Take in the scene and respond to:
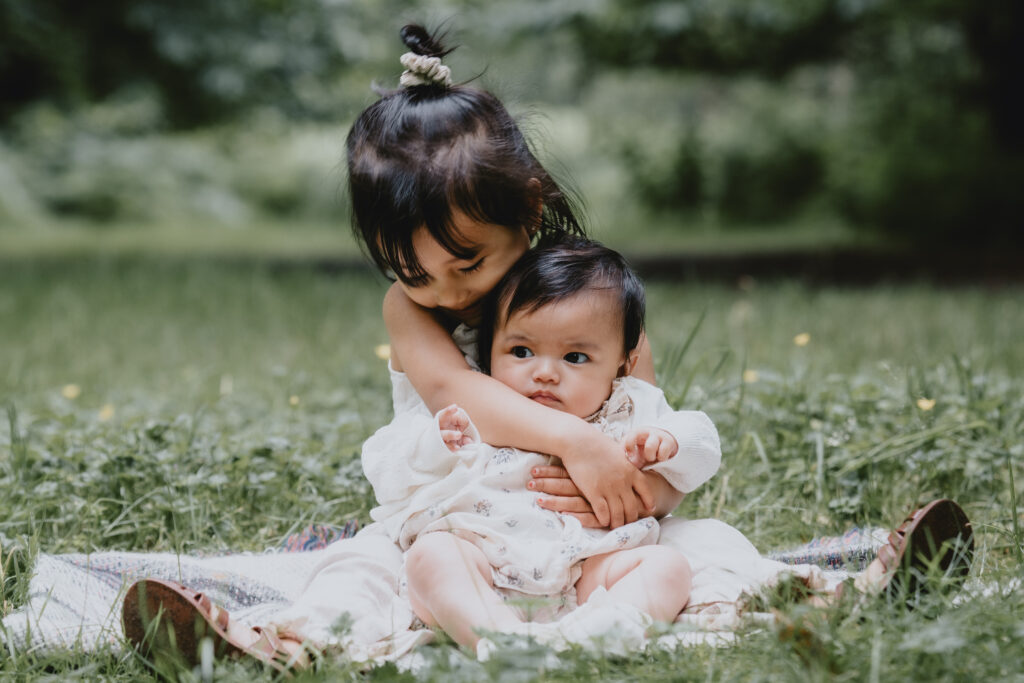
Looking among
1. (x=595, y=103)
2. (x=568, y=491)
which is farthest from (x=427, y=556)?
(x=595, y=103)

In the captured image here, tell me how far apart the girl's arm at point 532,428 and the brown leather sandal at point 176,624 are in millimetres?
599

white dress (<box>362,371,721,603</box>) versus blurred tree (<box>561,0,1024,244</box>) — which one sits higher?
blurred tree (<box>561,0,1024,244</box>)

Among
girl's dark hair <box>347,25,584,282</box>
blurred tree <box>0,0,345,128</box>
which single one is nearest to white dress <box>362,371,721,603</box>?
girl's dark hair <box>347,25,584,282</box>

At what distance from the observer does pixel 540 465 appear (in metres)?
2.05

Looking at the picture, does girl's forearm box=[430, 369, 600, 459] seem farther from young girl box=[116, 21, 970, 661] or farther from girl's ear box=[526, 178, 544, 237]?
girl's ear box=[526, 178, 544, 237]

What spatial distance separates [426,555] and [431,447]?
0.21m

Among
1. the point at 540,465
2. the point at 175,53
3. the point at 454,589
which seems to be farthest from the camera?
the point at 175,53

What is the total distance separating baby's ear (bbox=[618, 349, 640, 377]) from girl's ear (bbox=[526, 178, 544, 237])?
0.34 metres

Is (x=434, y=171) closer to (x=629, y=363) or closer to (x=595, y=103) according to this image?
(x=629, y=363)

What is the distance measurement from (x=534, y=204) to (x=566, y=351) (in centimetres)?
32

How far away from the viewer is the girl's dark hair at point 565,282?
6.75 feet

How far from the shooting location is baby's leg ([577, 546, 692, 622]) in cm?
180

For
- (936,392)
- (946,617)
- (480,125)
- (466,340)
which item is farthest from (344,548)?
(936,392)

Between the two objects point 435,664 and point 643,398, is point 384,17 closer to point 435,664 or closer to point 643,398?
point 643,398
